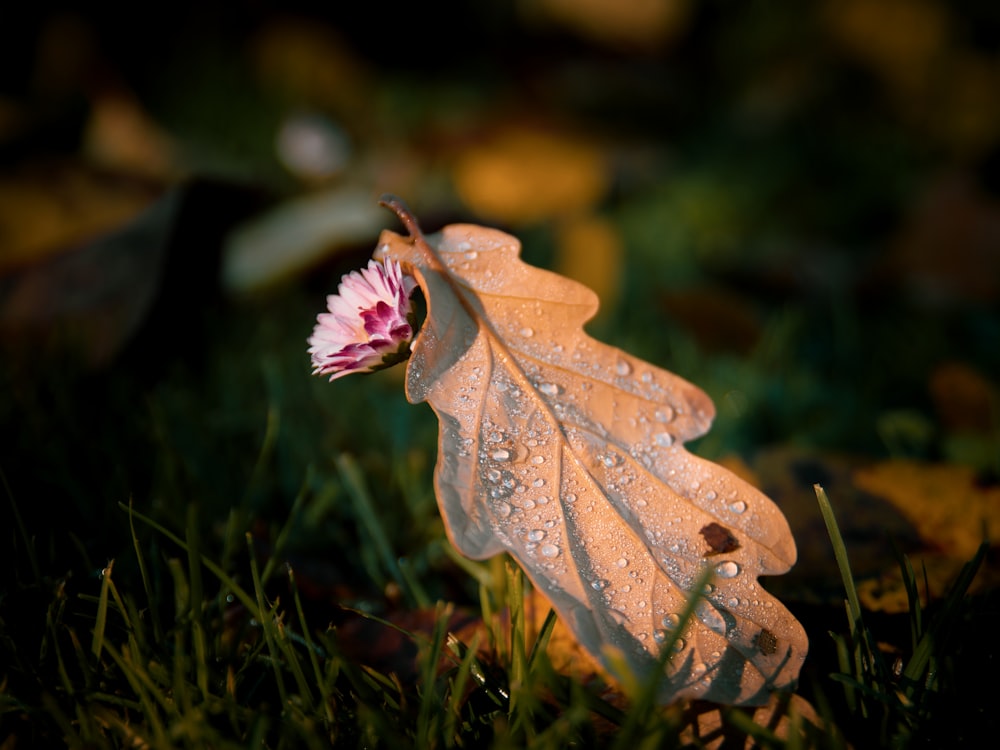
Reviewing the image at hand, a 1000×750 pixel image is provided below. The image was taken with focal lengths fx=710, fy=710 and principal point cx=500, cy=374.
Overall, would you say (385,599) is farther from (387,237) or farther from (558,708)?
(387,237)

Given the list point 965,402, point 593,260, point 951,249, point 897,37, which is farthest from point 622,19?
point 965,402

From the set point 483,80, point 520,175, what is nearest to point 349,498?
point 520,175

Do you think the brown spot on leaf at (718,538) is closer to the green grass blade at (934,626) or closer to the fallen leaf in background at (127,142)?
the green grass blade at (934,626)

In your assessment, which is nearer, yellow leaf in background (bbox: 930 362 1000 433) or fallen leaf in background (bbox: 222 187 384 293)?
yellow leaf in background (bbox: 930 362 1000 433)

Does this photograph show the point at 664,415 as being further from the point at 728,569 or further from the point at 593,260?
the point at 593,260

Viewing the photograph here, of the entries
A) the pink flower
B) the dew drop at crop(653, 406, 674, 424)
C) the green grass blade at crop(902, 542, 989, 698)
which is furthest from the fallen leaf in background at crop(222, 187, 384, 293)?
the green grass blade at crop(902, 542, 989, 698)

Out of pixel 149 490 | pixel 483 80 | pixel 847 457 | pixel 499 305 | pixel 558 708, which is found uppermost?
pixel 483 80

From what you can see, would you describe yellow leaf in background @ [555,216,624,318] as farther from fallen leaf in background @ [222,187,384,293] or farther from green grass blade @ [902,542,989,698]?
green grass blade @ [902,542,989,698]

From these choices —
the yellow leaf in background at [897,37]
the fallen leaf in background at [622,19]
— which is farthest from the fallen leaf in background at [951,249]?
the fallen leaf in background at [622,19]

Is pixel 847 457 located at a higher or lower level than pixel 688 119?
lower
